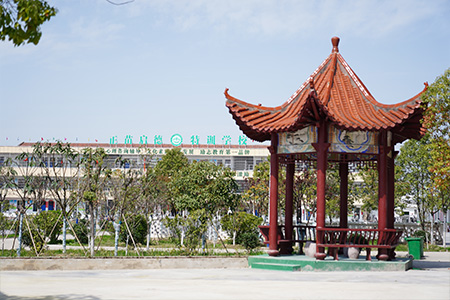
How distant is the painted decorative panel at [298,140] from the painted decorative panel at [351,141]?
483 mm

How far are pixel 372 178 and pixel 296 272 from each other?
780 inches

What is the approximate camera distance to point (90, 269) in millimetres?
15242

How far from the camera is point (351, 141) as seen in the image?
15.2 metres

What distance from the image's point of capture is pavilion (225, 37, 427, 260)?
48.5 ft

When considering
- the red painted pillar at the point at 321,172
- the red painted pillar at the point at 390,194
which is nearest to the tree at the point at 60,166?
the red painted pillar at the point at 321,172

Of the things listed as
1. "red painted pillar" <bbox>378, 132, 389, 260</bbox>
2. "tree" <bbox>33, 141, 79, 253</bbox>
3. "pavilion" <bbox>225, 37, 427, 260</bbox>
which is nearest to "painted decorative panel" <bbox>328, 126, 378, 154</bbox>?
"pavilion" <bbox>225, 37, 427, 260</bbox>

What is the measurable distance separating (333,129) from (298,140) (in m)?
1.00

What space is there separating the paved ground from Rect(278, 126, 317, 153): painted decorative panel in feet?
10.8

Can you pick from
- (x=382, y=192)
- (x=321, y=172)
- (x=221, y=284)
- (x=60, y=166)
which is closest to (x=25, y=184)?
(x=60, y=166)

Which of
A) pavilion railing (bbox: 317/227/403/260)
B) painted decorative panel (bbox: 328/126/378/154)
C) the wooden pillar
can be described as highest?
painted decorative panel (bbox: 328/126/378/154)

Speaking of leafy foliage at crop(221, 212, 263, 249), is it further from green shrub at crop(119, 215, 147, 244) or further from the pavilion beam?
the pavilion beam

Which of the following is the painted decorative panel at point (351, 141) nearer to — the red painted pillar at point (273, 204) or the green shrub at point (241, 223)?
the red painted pillar at point (273, 204)

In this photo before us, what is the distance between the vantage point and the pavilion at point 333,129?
1480 centimetres

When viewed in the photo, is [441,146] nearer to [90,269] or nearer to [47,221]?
[90,269]
